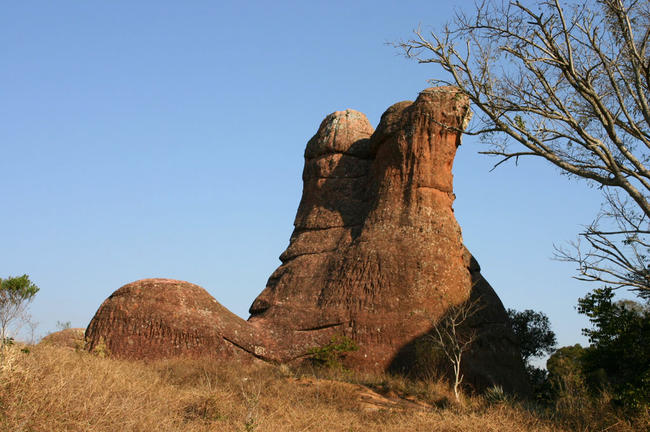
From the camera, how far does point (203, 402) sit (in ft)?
34.7

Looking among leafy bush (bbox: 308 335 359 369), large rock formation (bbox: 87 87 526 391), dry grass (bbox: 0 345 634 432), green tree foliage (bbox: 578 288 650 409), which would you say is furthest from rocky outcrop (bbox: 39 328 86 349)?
green tree foliage (bbox: 578 288 650 409)

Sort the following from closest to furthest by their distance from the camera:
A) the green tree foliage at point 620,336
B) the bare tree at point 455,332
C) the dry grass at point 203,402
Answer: the dry grass at point 203,402, the green tree foliage at point 620,336, the bare tree at point 455,332

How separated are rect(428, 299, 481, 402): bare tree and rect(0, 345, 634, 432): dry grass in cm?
158

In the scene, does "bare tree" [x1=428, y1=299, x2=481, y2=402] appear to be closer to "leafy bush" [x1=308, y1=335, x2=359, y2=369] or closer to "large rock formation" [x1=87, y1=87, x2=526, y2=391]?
"large rock formation" [x1=87, y1=87, x2=526, y2=391]

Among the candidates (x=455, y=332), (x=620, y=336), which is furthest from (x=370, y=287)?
(x=620, y=336)

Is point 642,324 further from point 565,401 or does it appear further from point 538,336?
point 538,336

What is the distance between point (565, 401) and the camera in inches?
491

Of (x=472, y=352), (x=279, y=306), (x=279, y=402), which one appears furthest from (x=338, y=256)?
(x=279, y=402)

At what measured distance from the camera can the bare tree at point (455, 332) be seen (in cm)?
1745

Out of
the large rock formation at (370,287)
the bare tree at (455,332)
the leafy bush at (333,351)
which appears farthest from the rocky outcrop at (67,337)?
the bare tree at (455,332)

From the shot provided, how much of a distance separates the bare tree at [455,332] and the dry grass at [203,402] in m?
1.58

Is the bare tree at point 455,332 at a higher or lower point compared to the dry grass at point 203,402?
higher

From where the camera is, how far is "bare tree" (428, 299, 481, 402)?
687 inches

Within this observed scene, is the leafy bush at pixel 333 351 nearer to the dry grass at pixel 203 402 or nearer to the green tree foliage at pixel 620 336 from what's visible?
the dry grass at pixel 203 402
